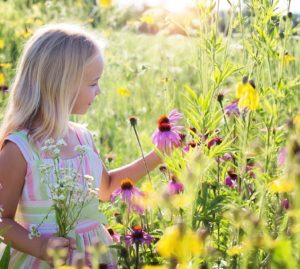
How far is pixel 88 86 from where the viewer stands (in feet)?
5.93

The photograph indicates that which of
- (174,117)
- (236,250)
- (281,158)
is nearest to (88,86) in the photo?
(174,117)

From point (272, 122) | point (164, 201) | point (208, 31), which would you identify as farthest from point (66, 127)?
point (164, 201)

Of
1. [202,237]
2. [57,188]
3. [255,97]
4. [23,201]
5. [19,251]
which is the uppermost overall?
[255,97]

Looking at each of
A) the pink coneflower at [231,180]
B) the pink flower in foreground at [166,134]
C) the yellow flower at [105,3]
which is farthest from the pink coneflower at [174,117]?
the yellow flower at [105,3]

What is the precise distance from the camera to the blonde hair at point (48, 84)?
175 centimetres

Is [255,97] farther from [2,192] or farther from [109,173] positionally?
[109,173]

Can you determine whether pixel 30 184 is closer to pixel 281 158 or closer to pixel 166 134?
pixel 166 134

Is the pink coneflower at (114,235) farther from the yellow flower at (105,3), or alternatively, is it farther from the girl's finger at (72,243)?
the yellow flower at (105,3)

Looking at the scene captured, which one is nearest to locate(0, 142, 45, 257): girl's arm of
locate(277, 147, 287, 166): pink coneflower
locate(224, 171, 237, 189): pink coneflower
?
locate(224, 171, 237, 189): pink coneflower

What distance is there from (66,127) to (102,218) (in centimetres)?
26

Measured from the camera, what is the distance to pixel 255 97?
1.11 m

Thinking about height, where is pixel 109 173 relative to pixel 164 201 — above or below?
below

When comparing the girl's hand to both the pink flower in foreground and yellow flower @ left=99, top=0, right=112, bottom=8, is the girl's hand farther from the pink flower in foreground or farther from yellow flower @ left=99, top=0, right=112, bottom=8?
yellow flower @ left=99, top=0, right=112, bottom=8

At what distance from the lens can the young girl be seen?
5.47 feet
